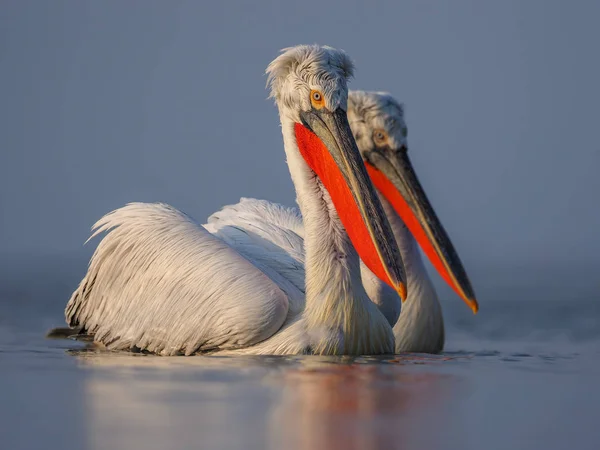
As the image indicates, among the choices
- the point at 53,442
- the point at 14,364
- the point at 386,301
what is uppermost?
the point at 386,301

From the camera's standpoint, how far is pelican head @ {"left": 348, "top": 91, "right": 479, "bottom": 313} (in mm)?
8727

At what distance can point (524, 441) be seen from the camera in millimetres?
4602

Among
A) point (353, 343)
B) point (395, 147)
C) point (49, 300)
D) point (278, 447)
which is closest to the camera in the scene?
point (278, 447)

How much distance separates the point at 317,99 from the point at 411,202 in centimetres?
183

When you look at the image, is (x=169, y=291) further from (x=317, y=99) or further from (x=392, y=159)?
(x=392, y=159)

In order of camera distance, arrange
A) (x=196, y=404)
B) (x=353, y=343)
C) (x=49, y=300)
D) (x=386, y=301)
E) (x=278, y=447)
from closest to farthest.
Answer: (x=278, y=447) → (x=196, y=404) → (x=353, y=343) → (x=386, y=301) → (x=49, y=300)

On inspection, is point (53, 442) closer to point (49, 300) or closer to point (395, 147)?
point (395, 147)

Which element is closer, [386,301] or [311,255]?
[311,255]

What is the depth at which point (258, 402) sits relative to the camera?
5391 mm

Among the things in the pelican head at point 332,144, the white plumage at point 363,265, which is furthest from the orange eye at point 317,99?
the white plumage at point 363,265

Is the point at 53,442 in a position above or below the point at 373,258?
below

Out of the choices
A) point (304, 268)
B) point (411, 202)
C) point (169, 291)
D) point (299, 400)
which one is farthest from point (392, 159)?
point (299, 400)

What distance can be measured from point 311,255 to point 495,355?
158cm

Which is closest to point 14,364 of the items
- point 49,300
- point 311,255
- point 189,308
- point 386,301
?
point 189,308
